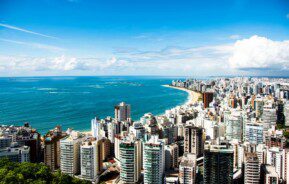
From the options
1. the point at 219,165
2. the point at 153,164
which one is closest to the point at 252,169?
the point at 219,165

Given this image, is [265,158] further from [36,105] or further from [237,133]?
[36,105]

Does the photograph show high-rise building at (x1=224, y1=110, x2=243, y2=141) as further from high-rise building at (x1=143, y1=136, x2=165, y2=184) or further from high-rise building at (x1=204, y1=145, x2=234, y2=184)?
high-rise building at (x1=143, y1=136, x2=165, y2=184)

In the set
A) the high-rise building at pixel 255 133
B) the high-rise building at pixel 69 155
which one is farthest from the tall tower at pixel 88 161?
the high-rise building at pixel 255 133

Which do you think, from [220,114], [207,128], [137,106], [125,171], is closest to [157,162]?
[125,171]

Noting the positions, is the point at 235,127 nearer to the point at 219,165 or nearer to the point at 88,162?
the point at 219,165

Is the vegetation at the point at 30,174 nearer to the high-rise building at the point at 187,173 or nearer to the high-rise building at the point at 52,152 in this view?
the high-rise building at the point at 52,152

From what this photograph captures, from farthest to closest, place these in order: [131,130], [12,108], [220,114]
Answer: [12,108] → [220,114] → [131,130]
